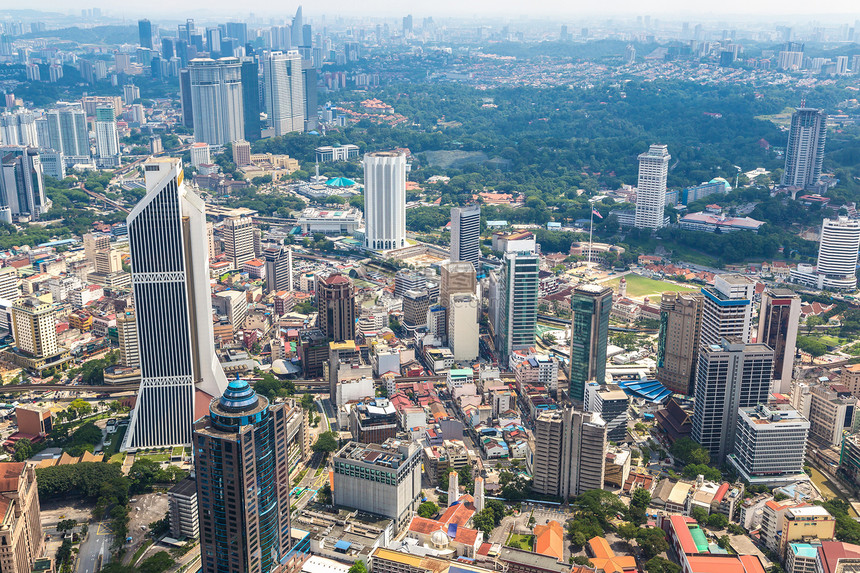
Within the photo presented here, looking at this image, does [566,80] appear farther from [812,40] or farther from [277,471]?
[277,471]

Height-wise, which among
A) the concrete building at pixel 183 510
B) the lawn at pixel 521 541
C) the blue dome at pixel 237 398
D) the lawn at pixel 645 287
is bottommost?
the lawn at pixel 521 541

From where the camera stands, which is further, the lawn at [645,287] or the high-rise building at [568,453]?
the lawn at [645,287]

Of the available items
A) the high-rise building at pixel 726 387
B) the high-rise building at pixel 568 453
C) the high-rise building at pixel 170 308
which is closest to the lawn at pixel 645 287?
the high-rise building at pixel 726 387

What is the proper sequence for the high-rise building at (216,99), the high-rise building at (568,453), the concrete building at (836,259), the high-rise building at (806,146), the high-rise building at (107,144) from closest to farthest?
the high-rise building at (568,453) < the concrete building at (836,259) < the high-rise building at (806,146) < the high-rise building at (107,144) < the high-rise building at (216,99)

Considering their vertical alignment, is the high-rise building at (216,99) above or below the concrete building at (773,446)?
above

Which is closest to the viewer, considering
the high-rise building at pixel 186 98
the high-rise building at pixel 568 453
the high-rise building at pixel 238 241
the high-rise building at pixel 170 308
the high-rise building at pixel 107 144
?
the high-rise building at pixel 568 453

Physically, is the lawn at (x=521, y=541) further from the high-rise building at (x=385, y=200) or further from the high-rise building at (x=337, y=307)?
the high-rise building at (x=385, y=200)

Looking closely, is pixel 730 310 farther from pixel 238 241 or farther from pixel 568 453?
pixel 238 241

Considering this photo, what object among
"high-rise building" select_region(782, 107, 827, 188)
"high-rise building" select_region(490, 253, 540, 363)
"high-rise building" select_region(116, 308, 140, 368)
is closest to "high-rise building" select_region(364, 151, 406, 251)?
"high-rise building" select_region(490, 253, 540, 363)
